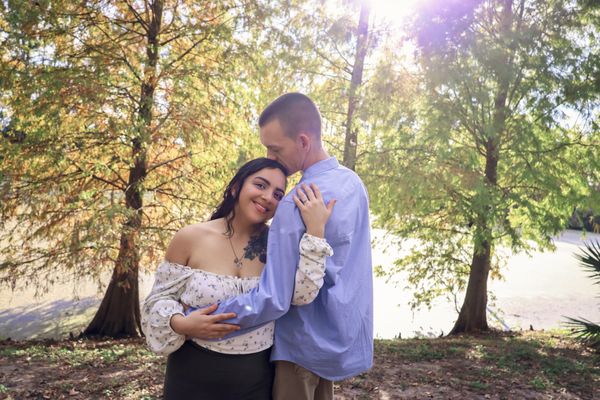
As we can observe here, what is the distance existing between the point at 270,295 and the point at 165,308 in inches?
18.6

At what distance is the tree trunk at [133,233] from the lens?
24.6 feet

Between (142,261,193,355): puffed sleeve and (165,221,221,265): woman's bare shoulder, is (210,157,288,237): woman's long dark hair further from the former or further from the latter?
(142,261,193,355): puffed sleeve

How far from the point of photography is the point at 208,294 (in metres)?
1.96

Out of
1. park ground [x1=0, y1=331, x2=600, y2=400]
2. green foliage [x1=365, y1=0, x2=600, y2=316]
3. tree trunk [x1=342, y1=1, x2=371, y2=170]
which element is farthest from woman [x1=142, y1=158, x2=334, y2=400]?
tree trunk [x1=342, y1=1, x2=371, y2=170]

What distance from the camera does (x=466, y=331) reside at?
1112 centimetres

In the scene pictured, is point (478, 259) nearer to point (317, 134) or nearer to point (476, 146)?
point (476, 146)

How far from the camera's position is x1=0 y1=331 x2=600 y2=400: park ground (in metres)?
5.26

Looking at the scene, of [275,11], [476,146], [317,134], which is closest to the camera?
[317,134]

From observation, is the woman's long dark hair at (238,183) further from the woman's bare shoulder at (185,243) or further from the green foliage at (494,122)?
the green foliage at (494,122)

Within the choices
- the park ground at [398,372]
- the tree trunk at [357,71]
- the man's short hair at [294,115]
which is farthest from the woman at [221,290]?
the tree trunk at [357,71]

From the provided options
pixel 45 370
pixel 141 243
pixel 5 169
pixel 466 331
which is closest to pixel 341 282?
pixel 45 370

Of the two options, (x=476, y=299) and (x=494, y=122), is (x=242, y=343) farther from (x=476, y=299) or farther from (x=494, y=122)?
(x=476, y=299)

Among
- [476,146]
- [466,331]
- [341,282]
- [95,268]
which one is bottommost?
[466,331]

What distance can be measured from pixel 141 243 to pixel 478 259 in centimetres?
725
